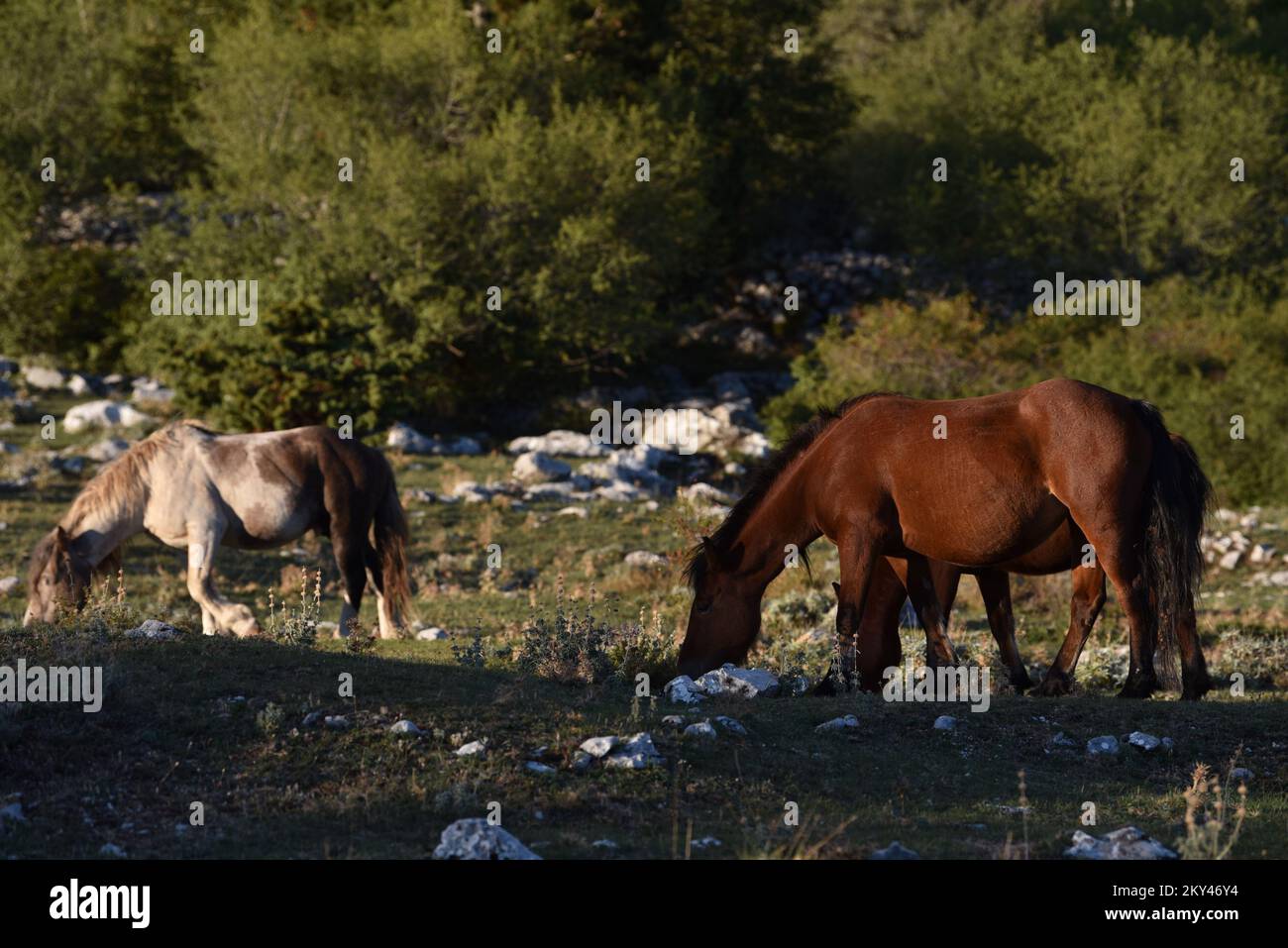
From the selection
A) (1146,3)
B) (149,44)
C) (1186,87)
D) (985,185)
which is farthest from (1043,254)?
(149,44)

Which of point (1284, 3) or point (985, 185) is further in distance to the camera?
point (1284, 3)

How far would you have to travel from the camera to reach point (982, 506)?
11867 millimetres

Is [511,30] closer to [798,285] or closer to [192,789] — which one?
[798,285]

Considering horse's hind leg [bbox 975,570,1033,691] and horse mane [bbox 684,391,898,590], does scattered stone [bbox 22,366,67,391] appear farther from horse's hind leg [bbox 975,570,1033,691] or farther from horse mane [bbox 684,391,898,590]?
horse's hind leg [bbox 975,570,1033,691]

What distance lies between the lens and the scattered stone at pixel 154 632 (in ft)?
37.8

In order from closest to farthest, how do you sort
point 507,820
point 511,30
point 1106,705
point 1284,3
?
point 507,820, point 1106,705, point 511,30, point 1284,3

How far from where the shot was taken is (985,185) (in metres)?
46.2

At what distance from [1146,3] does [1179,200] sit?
1724cm

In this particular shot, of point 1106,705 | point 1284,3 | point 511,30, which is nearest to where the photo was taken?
point 1106,705

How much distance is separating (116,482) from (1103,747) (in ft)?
Answer: 33.8

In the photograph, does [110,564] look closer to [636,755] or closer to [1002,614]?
[636,755]

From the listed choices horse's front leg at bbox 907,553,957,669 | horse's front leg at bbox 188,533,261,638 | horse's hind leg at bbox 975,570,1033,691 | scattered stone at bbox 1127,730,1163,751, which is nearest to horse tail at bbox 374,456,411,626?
horse's front leg at bbox 188,533,261,638

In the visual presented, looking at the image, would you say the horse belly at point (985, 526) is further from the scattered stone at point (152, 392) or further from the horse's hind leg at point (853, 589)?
the scattered stone at point (152, 392)

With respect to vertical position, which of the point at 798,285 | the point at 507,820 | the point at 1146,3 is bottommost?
the point at 507,820
